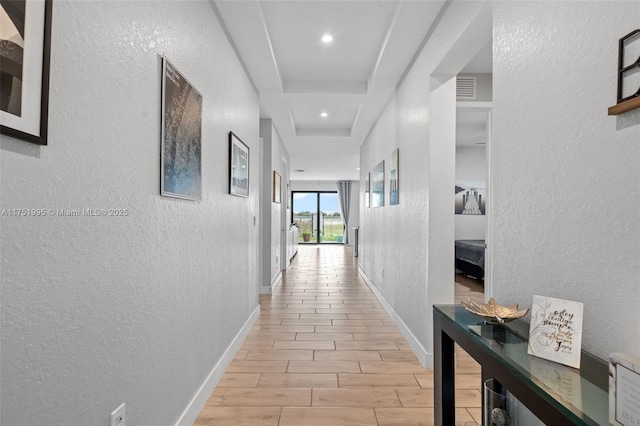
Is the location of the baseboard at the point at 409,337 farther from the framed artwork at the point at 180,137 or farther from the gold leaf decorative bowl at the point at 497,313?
the framed artwork at the point at 180,137

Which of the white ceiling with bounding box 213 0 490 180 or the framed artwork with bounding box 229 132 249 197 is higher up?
the white ceiling with bounding box 213 0 490 180

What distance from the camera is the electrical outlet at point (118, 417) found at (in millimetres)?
1243

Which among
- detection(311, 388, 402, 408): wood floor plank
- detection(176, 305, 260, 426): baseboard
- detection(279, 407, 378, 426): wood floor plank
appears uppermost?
detection(176, 305, 260, 426): baseboard

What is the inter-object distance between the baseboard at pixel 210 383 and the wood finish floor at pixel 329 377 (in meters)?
0.04

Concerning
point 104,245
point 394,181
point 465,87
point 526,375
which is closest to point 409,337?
point 394,181

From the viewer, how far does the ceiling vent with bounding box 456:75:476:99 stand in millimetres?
3588

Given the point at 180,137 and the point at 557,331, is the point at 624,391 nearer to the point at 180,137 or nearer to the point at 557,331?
the point at 557,331

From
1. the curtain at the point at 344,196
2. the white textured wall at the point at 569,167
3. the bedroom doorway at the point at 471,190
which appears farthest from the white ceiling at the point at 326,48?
the curtain at the point at 344,196

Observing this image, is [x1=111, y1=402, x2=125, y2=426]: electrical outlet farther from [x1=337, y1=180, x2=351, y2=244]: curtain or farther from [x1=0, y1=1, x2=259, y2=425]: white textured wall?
[x1=337, y1=180, x2=351, y2=244]: curtain

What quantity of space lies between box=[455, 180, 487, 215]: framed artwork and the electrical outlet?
6.87 m

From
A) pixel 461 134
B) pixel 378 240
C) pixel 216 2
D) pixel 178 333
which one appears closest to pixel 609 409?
pixel 178 333

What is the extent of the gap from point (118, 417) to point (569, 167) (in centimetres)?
182

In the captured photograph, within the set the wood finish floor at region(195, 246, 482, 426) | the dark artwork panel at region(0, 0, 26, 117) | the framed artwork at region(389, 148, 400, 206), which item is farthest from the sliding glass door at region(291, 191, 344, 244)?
the dark artwork panel at region(0, 0, 26, 117)

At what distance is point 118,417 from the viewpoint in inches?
50.0
